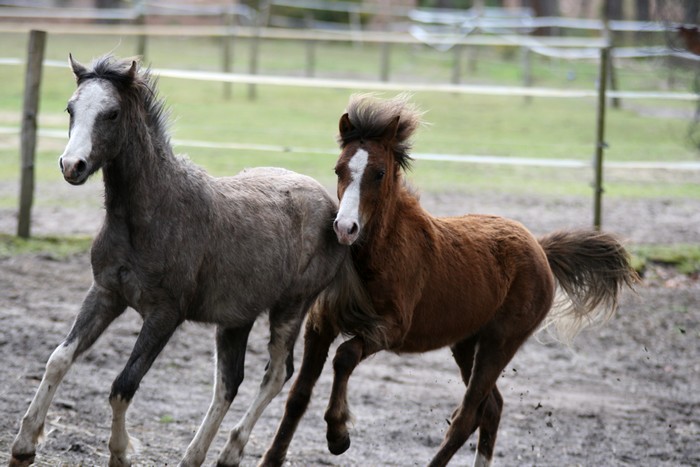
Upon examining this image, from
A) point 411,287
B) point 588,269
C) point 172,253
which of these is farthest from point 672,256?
point 172,253

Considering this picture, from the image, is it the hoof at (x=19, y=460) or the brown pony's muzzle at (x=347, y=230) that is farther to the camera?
the brown pony's muzzle at (x=347, y=230)

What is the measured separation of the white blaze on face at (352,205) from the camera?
4.25 meters

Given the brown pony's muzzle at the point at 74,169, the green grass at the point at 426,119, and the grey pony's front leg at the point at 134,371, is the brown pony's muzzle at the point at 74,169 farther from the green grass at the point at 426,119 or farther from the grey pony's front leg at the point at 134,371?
the green grass at the point at 426,119

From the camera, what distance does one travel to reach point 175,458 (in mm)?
5008

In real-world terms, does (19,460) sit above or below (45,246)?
above

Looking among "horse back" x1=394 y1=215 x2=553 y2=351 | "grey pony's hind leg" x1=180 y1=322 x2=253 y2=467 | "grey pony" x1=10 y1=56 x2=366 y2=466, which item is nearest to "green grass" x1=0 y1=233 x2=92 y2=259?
"grey pony's hind leg" x1=180 y1=322 x2=253 y2=467

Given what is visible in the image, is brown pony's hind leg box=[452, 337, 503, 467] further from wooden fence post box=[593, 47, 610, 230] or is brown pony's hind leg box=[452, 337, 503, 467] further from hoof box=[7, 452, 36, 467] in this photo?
wooden fence post box=[593, 47, 610, 230]

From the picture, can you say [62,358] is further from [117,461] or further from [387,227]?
[387,227]

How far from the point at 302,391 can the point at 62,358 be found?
119 centimetres

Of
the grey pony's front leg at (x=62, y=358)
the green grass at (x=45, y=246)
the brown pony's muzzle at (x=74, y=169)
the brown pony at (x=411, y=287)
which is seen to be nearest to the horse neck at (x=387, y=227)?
the brown pony at (x=411, y=287)

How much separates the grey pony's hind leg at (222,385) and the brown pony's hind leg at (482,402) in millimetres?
1120

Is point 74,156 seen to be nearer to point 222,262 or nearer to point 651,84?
point 222,262

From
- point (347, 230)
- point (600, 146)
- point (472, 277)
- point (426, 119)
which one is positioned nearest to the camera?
point (347, 230)

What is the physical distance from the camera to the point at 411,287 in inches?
190
